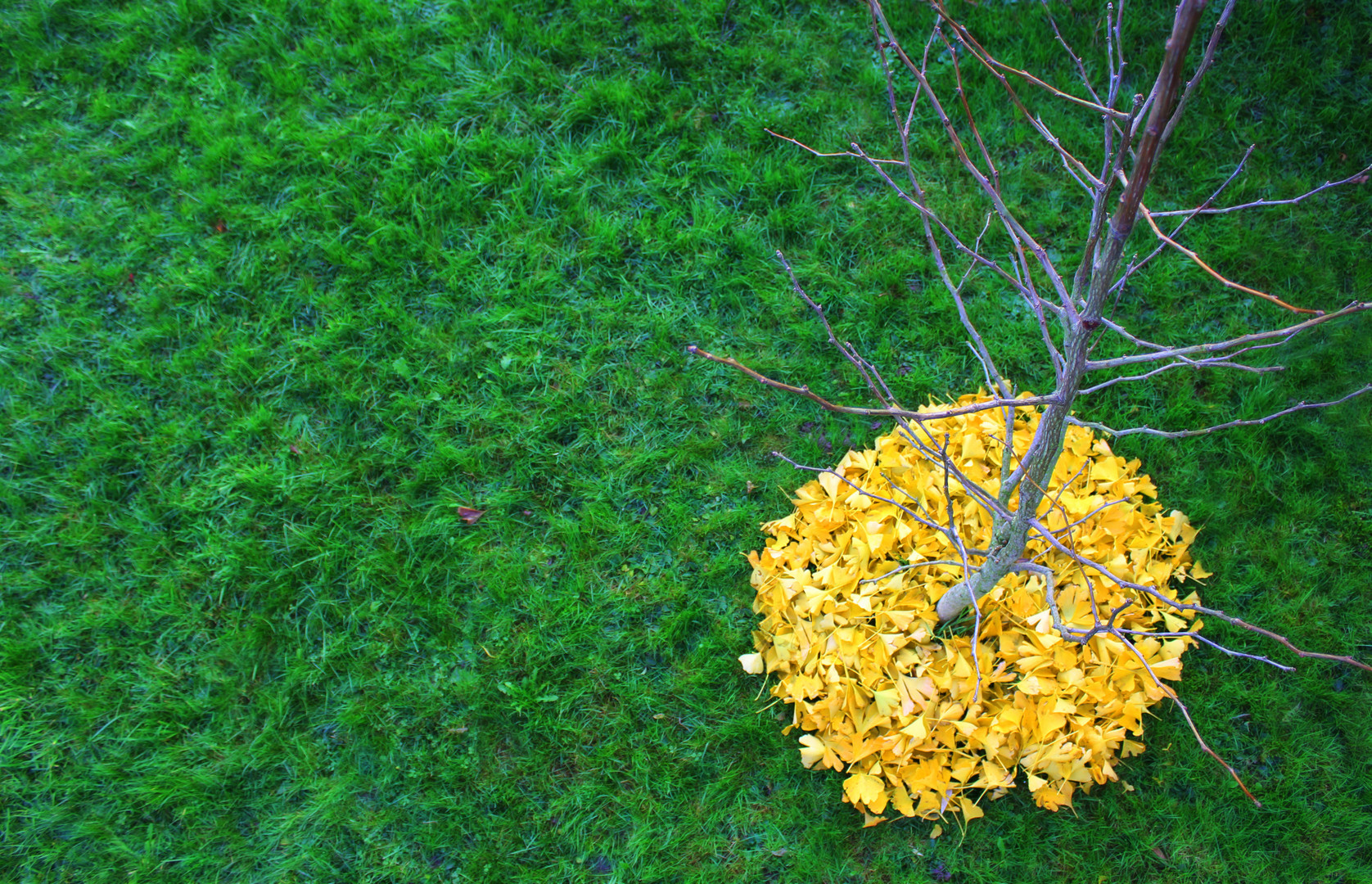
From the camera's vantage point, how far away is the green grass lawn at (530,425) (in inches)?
101

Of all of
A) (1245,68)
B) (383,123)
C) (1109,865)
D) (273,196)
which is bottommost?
(1109,865)

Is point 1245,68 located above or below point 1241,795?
above

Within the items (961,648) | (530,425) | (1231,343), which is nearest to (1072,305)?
(1231,343)

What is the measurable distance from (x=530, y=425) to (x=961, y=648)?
5.40ft

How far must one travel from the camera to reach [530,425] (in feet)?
9.89

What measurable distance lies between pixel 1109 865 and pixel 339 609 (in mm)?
2564

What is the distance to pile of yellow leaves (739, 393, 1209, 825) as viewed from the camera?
236cm

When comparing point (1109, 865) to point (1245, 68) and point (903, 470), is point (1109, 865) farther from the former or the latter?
point (1245, 68)

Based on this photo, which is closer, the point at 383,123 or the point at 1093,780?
the point at 1093,780

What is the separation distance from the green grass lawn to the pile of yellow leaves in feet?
0.64

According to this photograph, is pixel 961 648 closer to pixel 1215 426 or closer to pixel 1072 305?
pixel 1215 426

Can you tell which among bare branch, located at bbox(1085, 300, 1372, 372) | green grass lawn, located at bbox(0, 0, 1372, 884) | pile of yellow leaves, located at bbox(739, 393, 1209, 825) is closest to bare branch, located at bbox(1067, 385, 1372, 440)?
bare branch, located at bbox(1085, 300, 1372, 372)

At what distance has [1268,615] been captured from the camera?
2695 mm

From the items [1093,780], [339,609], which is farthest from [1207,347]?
[339,609]
